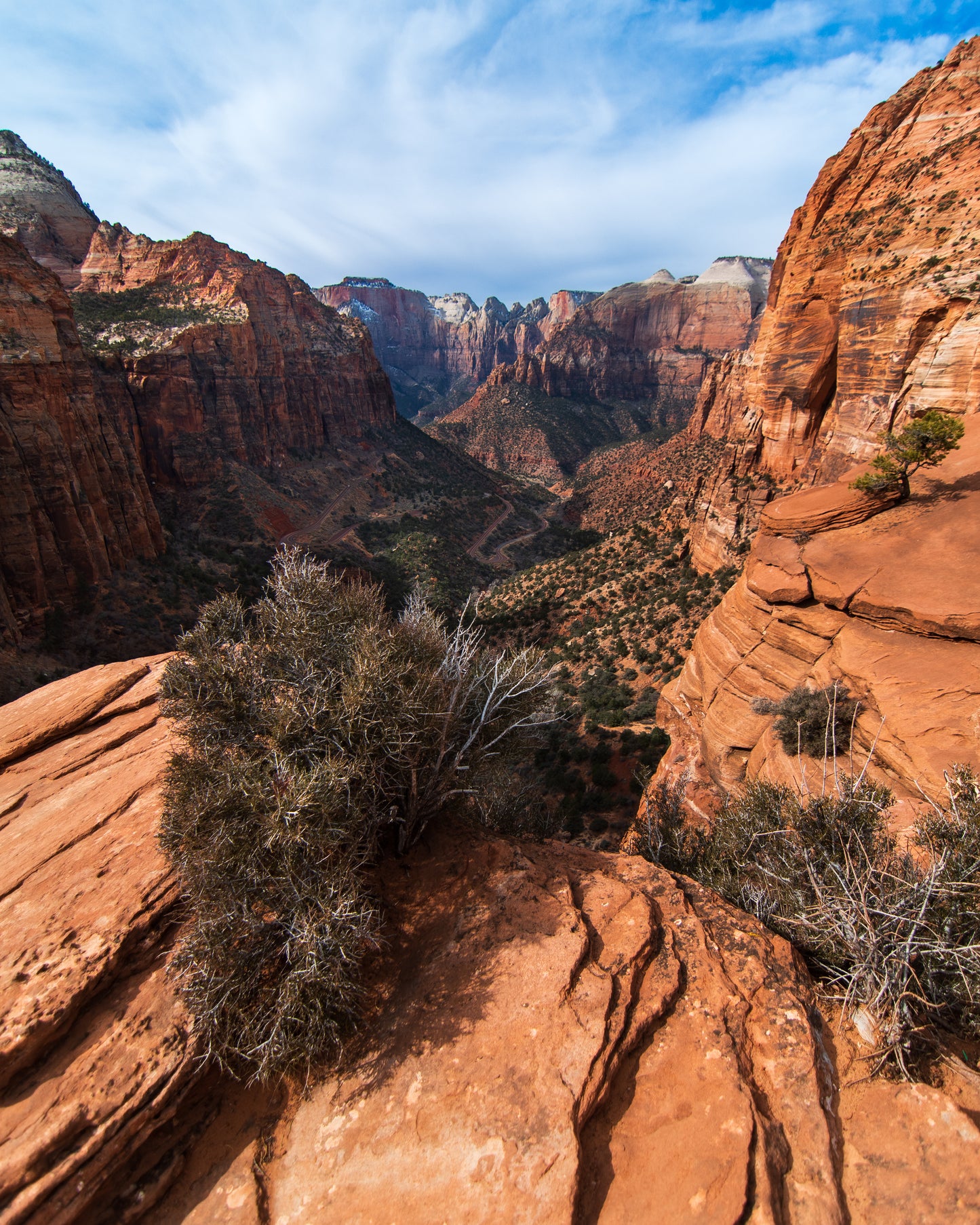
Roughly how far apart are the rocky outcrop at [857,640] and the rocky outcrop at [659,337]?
136655mm

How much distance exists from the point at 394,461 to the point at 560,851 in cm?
7459

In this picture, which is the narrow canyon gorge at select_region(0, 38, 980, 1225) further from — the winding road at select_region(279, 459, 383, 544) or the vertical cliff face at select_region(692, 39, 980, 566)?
the winding road at select_region(279, 459, 383, 544)

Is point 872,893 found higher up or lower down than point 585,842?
higher up

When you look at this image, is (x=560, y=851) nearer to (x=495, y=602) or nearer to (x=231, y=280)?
(x=495, y=602)

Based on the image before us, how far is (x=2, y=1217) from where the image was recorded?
4152 millimetres

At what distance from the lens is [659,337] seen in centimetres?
15412

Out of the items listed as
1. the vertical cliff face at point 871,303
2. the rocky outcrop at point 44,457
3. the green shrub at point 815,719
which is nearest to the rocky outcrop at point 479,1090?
the green shrub at point 815,719

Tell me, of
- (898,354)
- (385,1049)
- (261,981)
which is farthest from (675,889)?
(898,354)

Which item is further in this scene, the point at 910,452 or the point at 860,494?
the point at 860,494

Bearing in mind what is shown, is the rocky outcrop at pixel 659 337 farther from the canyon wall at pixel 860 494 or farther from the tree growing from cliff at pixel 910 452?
the tree growing from cliff at pixel 910 452

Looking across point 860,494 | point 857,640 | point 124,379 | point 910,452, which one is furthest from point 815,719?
point 124,379

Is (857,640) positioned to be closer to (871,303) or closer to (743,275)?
(871,303)

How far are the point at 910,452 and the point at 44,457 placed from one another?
3821 centimetres

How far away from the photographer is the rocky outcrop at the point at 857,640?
31.3ft
